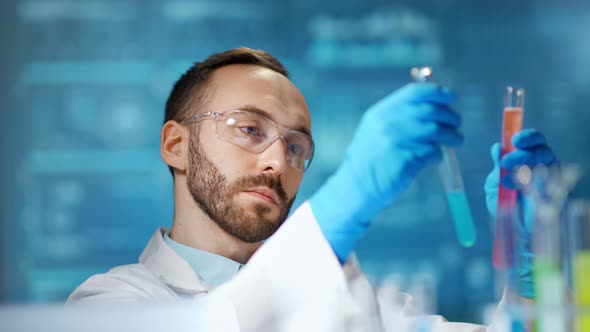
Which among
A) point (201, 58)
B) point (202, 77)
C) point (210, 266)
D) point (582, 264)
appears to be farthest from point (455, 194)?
point (201, 58)

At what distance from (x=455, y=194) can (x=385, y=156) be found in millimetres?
134

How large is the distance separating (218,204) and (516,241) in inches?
43.3

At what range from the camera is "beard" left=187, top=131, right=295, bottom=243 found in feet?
6.05

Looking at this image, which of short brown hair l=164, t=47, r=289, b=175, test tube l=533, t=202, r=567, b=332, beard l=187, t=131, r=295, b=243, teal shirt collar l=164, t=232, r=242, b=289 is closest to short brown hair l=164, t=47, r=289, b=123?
short brown hair l=164, t=47, r=289, b=175

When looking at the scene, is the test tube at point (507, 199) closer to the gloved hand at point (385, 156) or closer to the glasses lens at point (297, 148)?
the gloved hand at point (385, 156)

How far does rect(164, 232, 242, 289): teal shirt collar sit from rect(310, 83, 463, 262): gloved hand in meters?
0.77

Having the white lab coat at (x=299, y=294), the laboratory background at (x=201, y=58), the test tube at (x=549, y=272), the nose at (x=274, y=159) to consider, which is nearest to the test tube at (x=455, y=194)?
the white lab coat at (x=299, y=294)

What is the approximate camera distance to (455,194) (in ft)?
3.80

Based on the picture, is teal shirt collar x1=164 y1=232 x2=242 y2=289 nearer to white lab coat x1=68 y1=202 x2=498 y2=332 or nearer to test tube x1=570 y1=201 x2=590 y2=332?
white lab coat x1=68 y1=202 x2=498 y2=332

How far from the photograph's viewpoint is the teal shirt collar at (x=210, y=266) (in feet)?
6.18

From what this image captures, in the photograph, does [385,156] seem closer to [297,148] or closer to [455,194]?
[455,194]

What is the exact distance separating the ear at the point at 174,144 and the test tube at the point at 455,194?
1.04 metres

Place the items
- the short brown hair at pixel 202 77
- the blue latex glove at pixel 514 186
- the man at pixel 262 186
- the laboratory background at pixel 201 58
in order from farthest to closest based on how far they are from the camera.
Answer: the laboratory background at pixel 201 58 → the short brown hair at pixel 202 77 → the man at pixel 262 186 → the blue latex glove at pixel 514 186

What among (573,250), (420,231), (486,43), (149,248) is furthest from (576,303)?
(486,43)
